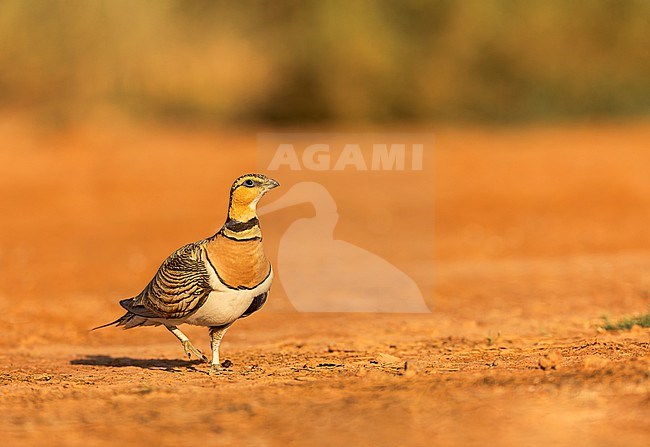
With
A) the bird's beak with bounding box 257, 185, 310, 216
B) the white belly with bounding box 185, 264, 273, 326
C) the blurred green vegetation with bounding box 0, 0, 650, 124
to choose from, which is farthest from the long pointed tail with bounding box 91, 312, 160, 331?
the blurred green vegetation with bounding box 0, 0, 650, 124

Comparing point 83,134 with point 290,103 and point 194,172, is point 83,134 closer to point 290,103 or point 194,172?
point 194,172

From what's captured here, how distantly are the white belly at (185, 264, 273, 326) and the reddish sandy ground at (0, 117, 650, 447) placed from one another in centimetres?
34

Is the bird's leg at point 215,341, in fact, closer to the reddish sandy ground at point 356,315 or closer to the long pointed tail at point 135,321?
the reddish sandy ground at point 356,315

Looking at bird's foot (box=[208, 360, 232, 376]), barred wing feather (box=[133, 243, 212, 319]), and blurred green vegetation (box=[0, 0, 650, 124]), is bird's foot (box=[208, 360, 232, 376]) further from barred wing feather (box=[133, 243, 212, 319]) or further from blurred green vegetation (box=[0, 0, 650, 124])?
blurred green vegetation (box=[0, 0, 650, 124])

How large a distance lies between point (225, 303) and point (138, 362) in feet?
5.14

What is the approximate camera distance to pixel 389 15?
72.8 feet

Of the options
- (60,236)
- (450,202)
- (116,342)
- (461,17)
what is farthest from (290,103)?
(116,342)

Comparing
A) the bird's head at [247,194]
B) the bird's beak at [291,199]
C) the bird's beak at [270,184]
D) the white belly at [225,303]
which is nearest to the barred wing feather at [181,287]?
the white belly at [225,303]

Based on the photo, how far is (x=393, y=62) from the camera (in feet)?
71.3

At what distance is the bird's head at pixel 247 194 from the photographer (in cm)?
568

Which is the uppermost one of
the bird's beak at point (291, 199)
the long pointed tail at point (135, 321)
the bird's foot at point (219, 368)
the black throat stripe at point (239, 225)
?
the bird's beak at point (291, 199)

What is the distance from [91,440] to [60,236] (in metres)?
11.5

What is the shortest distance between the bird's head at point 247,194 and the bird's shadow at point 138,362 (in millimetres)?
1065

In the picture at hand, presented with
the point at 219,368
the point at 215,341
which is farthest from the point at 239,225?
the point at 219,368
